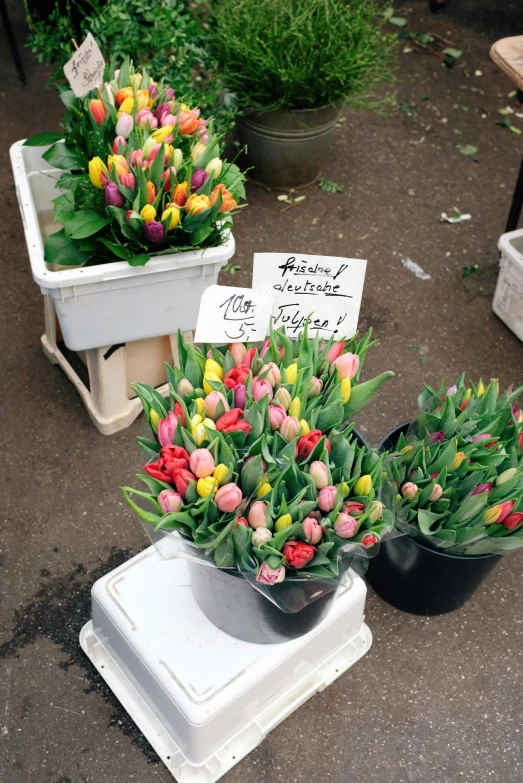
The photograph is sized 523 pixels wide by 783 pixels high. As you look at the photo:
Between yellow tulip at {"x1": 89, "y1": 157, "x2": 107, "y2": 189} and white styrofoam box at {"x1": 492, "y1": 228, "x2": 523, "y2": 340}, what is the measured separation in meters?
1.20

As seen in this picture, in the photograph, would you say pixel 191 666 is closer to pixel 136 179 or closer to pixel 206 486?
pixel 206 486

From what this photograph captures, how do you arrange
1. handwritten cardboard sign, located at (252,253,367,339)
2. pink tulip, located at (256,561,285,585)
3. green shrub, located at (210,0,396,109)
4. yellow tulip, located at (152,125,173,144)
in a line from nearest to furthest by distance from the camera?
1. pink tulip, located at (256,561,285,585)
2. handwritten cardboard sign, located at (252,253,367,339)
3. yellow tulip, located at (152,125,173,144)
4. green shrub, located at (210,0,396,109)

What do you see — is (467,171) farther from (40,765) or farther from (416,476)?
(40,765)

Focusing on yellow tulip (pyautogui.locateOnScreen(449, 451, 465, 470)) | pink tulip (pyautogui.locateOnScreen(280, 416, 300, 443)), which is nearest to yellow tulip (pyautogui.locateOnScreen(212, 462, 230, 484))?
pink tulip (pyautogui.locateOnScreen(280, 416, 300, 443))

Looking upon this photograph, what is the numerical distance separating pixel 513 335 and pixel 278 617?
4.71ft

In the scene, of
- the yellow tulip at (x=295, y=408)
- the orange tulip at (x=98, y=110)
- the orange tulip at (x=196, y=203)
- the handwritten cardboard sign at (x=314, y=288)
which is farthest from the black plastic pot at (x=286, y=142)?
the yellow tulip at (x=295, y=408)

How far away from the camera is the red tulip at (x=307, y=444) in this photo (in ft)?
3.69

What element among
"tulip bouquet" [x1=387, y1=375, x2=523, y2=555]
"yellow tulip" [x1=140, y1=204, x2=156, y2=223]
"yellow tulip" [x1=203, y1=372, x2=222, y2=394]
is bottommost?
"tulip bouquet" [x1=387, y1=375, x2=523, y2=555]

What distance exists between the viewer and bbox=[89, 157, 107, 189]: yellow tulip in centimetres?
149

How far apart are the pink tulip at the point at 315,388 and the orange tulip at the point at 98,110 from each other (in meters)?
0.80

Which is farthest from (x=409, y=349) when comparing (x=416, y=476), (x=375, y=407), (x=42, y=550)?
(x=42, y=550)

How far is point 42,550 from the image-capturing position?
178 cm

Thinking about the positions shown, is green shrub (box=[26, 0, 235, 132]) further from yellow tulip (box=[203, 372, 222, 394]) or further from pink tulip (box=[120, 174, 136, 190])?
yellow tulip (box=[203, 372, 222, 394])

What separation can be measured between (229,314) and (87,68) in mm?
763
